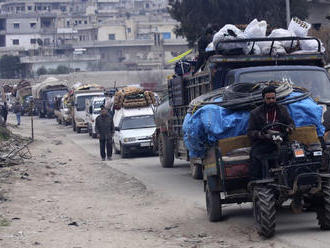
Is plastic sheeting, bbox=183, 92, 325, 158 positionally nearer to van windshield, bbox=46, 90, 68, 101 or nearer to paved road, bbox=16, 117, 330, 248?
paved road, bbox=16, 117, 330, 248

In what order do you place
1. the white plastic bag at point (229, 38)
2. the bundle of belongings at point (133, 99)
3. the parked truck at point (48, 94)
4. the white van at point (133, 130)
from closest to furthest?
the white plastic bag at point (229, 38) < the white van at point (133, 130) < the bundle of belongings at point (133, 99) < the parked truck at point (48, 94)

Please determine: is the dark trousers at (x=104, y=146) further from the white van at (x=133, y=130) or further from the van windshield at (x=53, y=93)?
the van windshield at (x=53, y=93)

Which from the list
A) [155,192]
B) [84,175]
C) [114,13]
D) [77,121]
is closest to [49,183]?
[84,175]

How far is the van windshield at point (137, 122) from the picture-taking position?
1151 inches

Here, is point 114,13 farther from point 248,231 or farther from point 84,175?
point 248,231

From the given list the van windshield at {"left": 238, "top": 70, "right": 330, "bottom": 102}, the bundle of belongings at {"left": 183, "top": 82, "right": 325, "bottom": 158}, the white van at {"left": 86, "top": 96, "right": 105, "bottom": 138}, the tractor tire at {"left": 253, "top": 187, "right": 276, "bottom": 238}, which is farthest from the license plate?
the white van at {"left": 86, "top": 96, "right": 105, "bottom": 138}

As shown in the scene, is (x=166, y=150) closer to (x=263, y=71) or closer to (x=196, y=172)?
(x=196, y=172)

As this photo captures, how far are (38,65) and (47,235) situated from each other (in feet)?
343

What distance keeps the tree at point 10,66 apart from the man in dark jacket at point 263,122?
107 m

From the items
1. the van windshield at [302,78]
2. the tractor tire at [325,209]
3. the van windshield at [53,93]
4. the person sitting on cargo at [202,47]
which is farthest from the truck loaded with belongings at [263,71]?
the van windshield at [53,93]

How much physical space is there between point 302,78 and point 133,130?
1437 centimetres

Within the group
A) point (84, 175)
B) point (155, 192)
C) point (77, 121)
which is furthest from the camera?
A: point (77, 121)

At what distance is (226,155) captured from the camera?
11.8 meters

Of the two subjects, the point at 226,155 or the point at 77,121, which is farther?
the point at 77,121
